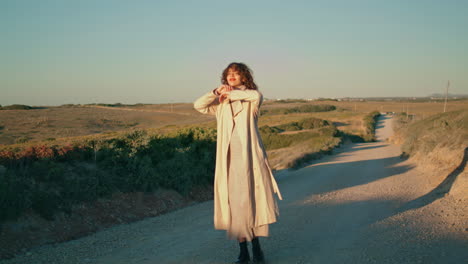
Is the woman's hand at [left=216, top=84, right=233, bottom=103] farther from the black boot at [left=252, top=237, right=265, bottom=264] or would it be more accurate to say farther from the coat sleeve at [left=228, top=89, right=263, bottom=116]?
the black boot at [left=252, top=237, right=265, bottom=264]

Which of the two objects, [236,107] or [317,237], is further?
[317,237]

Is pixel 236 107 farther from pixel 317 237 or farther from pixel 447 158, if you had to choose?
pixel 447 158

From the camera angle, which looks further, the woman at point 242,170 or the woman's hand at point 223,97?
the woman's hand at point 223,97

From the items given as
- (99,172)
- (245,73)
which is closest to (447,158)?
(245,73)

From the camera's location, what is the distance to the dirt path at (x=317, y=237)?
4.42 meters

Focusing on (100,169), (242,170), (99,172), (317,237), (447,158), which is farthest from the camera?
(447,158)

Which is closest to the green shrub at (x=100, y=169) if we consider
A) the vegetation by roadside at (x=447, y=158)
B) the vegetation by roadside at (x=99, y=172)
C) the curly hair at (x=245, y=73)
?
the vegetation by roadside at (x=99, y=172)

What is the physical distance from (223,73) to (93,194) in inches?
175

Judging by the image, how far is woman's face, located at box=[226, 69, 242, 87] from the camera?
415 cm

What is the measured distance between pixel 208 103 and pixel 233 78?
0.39 metres

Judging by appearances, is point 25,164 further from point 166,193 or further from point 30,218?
A: point 166,193

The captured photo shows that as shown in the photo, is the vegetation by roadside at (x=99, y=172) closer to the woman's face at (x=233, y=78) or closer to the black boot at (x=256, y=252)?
the black boot at (x=256, y=252)

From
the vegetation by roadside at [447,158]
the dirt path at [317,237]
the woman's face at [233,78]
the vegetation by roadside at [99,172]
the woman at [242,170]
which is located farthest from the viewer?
the vegetation by roadside at [447,158]

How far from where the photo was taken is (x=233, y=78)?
4.17 m
